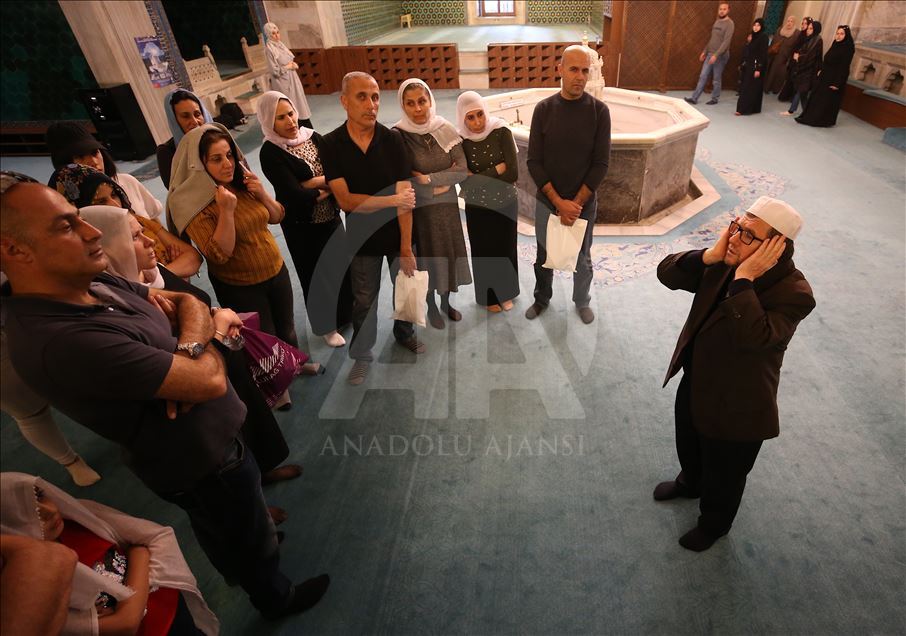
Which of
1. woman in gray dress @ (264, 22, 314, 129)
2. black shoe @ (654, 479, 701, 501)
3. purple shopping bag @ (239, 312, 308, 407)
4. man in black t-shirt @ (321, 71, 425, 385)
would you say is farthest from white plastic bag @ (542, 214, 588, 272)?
woman in gray dress @ (264, 22, 314, 129)

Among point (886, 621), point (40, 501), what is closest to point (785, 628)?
point (886, 621)

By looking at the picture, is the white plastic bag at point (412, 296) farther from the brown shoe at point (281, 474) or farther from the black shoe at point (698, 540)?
the black shoe at point (698, 540)

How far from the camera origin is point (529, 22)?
58.5ft

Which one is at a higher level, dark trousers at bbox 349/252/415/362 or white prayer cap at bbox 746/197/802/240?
white prayer cap at bbox 746/197/802/240

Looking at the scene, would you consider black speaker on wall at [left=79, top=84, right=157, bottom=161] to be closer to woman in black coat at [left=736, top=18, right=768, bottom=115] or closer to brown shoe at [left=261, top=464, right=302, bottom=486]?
brown shoe at [left=261, top=464, right=302, bottom=486]

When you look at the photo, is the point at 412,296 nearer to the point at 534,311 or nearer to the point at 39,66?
the point at 534,311

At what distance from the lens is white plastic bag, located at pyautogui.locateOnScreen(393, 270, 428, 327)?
10.3 feet

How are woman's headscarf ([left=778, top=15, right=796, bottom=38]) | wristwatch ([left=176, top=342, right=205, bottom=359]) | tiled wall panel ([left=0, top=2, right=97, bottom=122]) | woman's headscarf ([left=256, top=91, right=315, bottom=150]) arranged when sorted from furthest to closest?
woman's headscarf ([left=778, top=15, right=796, bottom=38]) → tiled wall panel ([left=0, top=2, right=97, bottom=122]) → woman's headscarf ([left=256, top=91, right=315, bottom=150]) → wristwatch ([left=176, top=342, right=205, bottom=359])

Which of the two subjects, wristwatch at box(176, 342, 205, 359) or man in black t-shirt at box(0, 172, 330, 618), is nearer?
man in black t-shirt at box(0, 172, 330, 618)

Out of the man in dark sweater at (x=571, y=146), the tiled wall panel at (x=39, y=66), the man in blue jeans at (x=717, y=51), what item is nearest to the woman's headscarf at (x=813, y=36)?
the man in blue jeans at (x=717, y=51)

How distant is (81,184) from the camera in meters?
2.35

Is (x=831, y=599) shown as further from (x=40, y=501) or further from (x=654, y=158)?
(x=654, y=158)

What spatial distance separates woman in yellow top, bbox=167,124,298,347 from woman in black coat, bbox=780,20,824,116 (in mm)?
9306

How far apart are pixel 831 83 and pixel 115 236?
388 inches
